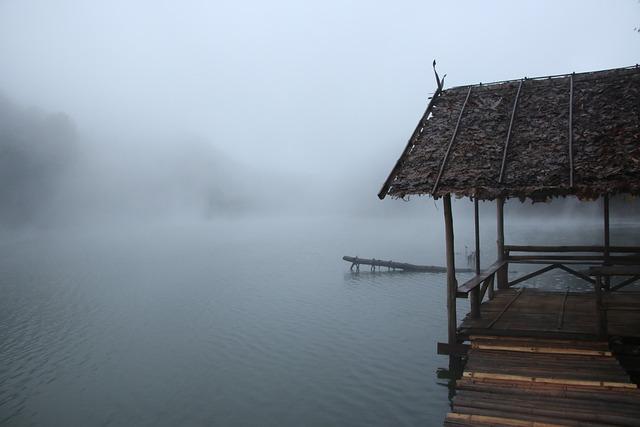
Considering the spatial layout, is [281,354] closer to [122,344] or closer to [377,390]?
[377,390]

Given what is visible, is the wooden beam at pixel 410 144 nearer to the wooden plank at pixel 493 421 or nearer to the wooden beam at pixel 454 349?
the wooden beam at pixel 454 349

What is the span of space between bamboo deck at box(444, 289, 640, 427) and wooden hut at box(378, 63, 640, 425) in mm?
33

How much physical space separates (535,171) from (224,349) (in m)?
13.7

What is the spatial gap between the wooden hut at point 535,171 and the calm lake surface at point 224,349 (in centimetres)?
319

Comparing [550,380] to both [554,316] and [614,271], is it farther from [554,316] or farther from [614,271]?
[554,316]

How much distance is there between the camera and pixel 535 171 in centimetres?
898

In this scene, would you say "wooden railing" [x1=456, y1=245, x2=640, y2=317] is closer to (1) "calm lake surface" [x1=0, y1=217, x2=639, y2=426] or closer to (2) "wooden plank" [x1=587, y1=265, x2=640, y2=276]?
(2) "wooden plank" [x1=587, y1=265, x2=640, y2=276]

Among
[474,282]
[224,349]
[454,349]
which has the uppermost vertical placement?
[474,282]

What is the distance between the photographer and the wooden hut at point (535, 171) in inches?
321

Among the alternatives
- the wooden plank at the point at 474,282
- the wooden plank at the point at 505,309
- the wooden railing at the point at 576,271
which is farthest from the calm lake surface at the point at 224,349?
the wooden plank at the point at 474,282

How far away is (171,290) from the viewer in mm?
31594

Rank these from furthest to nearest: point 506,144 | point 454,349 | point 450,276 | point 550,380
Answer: point 454,349 → point 450,276 → point 506,144 → point 550,380

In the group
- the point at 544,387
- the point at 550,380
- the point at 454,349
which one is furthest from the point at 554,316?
the point at 544,387

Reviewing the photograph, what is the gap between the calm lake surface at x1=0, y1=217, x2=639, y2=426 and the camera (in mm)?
12609
